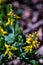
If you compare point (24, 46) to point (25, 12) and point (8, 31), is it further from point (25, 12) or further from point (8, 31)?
point (25, 12)

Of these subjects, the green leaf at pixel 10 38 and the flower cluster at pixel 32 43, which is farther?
the green leaf at pixel 10 38

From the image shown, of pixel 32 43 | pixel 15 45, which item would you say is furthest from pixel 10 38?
pixel 32 43

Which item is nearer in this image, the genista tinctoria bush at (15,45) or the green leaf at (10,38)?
the genista tinctoria bush at (15,45)

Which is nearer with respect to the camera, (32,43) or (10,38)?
(32,43)

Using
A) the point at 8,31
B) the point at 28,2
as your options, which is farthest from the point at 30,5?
the point at 8,31

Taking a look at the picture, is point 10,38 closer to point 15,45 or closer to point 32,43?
point 15,45

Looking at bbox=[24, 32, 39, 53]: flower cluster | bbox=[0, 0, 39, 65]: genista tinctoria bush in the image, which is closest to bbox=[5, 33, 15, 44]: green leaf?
bbox=[0, 0, 39, 65]: genista tinctoria bush

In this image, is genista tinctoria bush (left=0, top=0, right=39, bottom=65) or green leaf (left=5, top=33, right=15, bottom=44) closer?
genista tinctoria bush (left=0, top=0, right=39, bottom=65)

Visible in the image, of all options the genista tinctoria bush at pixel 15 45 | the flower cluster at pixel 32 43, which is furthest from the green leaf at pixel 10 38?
the flower cluster at pixel 32 43

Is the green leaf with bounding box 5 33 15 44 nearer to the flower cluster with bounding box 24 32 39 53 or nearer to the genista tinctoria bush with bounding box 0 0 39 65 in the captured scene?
the genista tinctoria bush with bounding box 0 0 39 65

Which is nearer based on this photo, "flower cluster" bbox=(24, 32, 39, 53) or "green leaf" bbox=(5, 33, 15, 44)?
"flower cluster" bbox=(24, 32, 39, 53)

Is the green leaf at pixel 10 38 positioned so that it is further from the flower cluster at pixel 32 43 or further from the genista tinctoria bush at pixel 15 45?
the flower cluster at pixel 32 43

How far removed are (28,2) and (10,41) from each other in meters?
1.97

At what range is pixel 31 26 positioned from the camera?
362 cm
